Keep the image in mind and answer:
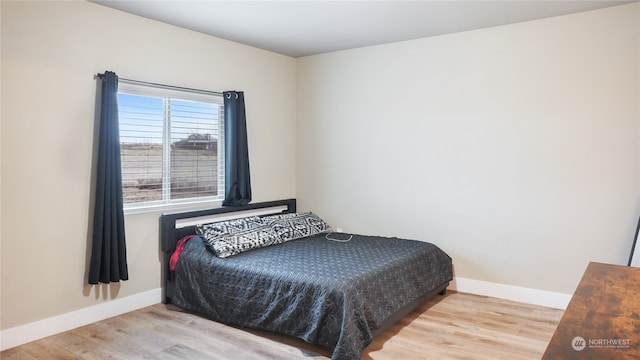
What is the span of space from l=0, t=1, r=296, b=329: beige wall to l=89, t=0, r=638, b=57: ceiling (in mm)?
281

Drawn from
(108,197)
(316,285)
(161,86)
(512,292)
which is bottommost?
(512,292)

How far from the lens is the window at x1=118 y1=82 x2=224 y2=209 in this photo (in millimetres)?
3654

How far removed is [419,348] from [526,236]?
63.1 inches

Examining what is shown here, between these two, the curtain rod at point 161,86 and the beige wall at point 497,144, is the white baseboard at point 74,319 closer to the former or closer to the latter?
the curtain rod at point 161,86

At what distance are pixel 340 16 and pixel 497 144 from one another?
181cm

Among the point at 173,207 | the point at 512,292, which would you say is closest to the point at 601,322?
the point at 512,292

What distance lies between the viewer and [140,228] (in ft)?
12.2

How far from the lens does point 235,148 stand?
436 centimetres

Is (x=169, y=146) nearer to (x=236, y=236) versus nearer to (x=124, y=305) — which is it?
(x=236, y=236)

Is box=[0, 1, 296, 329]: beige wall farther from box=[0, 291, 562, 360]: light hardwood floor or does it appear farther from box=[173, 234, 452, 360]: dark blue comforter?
box=[173, 234, 452, 360]: dark blue comforter

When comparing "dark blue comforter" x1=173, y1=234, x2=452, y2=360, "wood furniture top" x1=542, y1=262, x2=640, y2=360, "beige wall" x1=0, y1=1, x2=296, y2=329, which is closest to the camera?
"wood furniture top" x1=542, y1=262, x2=640, y2=360

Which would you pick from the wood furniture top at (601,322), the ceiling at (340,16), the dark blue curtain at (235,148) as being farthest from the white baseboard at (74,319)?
the wood furniture top at (601,322)

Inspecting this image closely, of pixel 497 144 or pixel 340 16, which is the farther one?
pixel 497 144

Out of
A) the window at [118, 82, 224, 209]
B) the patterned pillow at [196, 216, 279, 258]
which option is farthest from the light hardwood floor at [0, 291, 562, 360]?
the window at [118, 82, 224, 209]
